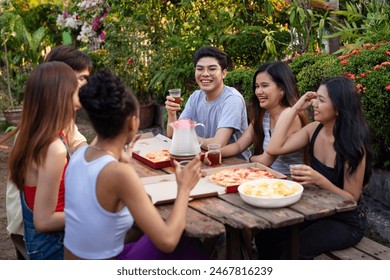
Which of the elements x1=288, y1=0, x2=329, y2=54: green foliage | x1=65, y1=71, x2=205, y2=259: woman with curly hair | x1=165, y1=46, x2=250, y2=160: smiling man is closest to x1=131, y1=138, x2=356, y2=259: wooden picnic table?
x1=65, y1=71, x2=205, y2=259: woman with curly hair

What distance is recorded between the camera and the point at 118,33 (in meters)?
8.21

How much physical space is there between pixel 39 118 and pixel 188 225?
879mm

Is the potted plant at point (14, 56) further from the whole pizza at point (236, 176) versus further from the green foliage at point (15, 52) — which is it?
the whole pizza at point (236, 176)

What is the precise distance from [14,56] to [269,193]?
814cm

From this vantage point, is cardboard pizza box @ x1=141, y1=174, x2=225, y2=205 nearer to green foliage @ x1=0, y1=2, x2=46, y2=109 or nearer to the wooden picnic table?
the wooden picnic table

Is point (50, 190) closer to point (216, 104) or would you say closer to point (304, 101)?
point (304, 101)

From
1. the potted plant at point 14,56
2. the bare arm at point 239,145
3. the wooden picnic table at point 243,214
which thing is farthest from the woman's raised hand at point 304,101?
the potted plant at point 14,56

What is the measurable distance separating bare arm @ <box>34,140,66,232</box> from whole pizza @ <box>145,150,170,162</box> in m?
0.95

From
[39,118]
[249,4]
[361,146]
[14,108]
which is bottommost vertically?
[14,108]

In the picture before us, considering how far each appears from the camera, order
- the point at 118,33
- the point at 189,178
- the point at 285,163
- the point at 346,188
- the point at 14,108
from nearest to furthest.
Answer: the point at 189,178 → the point at 346,188 → the point at 285,163 → the point at 118,33 → the point at 14,108

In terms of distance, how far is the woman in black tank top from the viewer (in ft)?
9.77

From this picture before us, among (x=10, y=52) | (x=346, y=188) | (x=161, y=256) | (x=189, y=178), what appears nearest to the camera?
(x=189, y=178)
